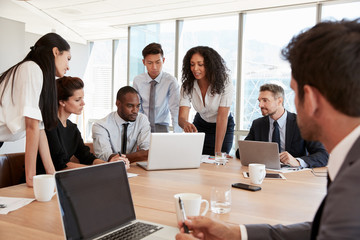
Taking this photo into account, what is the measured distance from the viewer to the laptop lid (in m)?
2.29

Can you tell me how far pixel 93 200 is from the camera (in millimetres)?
1141

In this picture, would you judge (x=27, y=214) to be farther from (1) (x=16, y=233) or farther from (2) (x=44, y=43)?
(2) (x=44, y=43)

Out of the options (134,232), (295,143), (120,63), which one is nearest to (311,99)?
(134,232)

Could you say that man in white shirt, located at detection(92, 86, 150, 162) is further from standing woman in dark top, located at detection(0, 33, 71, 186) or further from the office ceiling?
the office ceiling

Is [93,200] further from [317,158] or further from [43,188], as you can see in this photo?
[317,158]

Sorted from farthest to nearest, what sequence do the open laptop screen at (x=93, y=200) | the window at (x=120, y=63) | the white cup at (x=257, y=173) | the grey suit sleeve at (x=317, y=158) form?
the window at (x=120, y=63) → the grey suit sleeve at (x=317, y=158) → the white cup at (x=257, y=173) → the open laptop screen at (x=93, y=200)

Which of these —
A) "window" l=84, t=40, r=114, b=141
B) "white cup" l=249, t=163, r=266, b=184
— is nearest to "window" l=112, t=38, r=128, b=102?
"window" l=84, t=40, r=114, b=141

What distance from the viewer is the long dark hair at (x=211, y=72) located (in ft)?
10.5

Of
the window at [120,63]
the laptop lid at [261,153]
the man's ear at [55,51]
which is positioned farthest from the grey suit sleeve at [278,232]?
the window at [120,63]

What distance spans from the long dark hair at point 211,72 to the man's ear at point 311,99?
2343mm

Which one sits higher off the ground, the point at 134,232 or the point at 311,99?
the point at 311,99

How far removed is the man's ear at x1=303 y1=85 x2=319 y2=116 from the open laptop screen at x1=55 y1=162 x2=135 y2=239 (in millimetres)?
721

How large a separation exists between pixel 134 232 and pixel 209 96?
2.21 meters

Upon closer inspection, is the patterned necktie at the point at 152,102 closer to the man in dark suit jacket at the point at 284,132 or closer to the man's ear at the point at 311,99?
the man in dark suit jacket at the point at 284,132
